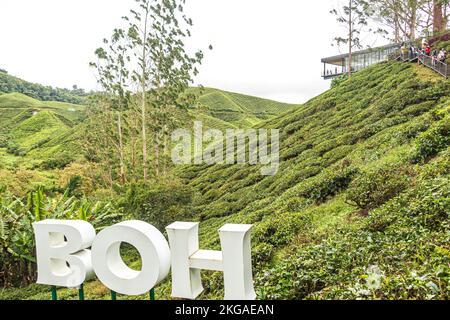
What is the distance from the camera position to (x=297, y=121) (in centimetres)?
2158

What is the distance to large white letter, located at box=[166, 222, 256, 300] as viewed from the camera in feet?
9.67

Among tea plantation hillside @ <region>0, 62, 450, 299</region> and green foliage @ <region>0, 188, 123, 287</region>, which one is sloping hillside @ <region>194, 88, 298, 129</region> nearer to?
tea plantation hillside @ <region>0, 62, 450, 299</region>

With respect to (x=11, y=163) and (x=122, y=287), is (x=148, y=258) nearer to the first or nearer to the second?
(x=122, y=287)

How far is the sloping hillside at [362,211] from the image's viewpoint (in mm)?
3553

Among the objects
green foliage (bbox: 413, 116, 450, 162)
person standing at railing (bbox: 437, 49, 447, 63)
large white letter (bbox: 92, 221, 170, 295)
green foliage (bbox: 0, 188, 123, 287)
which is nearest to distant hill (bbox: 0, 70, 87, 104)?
person standing at railing (bbox: 437, 49, 447, 63)

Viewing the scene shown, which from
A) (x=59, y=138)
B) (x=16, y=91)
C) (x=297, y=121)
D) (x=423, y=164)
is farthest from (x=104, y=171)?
(x=16, y=91)

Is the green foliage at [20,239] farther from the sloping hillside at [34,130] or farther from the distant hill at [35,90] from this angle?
the distant hill at [35,90]

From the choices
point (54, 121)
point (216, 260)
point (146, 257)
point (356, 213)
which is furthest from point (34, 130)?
point (216, 260)

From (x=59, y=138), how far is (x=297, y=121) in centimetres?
3264

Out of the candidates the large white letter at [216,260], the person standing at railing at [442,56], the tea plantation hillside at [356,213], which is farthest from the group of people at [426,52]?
the large white letter at [216,260]

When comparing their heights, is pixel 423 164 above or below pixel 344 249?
above

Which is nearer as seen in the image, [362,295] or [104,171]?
[362,295]

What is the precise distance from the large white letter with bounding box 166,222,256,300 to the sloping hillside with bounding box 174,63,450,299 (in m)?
0.99

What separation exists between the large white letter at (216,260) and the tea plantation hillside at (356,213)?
98cm
